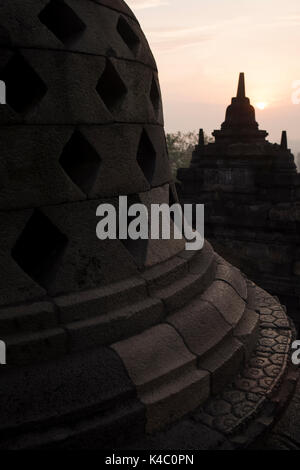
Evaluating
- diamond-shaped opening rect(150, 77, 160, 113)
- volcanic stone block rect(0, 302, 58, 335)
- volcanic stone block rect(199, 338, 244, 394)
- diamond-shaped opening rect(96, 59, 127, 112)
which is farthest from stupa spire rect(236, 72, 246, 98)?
volcanic stone block rect(0, 302, 58, 335)

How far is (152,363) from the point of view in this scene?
8.05 feet

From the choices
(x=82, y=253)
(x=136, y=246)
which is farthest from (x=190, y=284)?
(x=82, y=253)

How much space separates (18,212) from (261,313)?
2.60 meters

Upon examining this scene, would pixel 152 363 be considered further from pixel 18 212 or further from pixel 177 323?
pixel 18 212

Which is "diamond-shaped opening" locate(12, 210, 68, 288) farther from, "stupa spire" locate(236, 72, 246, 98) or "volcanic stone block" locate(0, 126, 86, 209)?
"stupa spire" locate(236, 72, 246, 98)

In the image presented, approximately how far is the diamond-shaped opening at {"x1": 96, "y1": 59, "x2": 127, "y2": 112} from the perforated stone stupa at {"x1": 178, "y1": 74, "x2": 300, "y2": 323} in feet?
24.7

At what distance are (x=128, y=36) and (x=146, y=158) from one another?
103cm

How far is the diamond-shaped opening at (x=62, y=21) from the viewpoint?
8.50 feet

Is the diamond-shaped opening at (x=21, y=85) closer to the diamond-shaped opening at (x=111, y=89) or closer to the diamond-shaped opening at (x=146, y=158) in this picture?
the diamond-shaped opening at (x=111, y=89)

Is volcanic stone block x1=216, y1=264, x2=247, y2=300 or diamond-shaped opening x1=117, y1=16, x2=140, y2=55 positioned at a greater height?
diamond-shaped opening x1=117, y1=16, x2=140, y2=55

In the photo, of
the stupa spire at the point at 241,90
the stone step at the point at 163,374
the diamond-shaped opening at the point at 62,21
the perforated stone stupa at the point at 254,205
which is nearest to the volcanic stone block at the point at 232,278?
the stone step at the point at 163,374

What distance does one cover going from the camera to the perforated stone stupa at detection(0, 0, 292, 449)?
2.21m

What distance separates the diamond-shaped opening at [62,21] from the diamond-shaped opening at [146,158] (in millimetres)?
959
